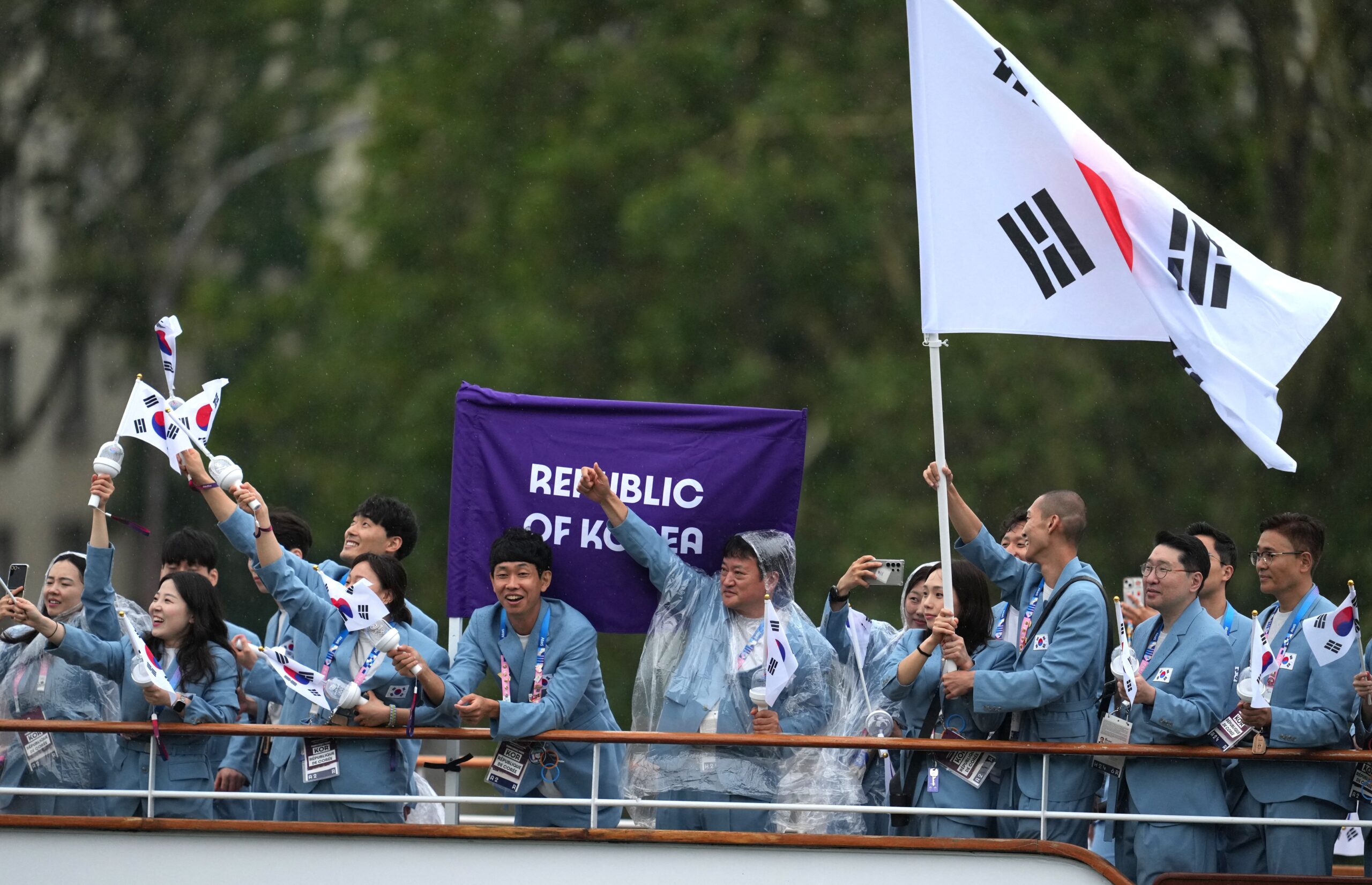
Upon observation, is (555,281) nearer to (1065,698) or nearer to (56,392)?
(56,392)

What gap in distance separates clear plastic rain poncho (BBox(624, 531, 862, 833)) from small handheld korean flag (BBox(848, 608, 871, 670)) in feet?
0.70

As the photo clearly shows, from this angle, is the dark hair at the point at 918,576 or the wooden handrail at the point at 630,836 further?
the dark hair at the point at 918,576

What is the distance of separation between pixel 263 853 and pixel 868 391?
9.21m

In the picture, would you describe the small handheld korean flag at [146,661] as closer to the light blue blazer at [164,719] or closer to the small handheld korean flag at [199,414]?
the light blue blazer at [164,719]

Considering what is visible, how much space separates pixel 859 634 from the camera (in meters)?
7.19

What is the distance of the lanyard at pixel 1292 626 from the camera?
266 inches

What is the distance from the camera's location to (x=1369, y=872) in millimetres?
7016

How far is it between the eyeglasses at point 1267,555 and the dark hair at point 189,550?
14.0 ft

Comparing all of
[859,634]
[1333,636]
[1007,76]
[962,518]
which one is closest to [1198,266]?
[1007,76]

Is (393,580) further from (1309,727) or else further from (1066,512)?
(1309,727)

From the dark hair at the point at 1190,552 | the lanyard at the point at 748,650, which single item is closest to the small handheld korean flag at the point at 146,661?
the lanyard at the point at 748,650

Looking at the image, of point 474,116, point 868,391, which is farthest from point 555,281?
point 868,391

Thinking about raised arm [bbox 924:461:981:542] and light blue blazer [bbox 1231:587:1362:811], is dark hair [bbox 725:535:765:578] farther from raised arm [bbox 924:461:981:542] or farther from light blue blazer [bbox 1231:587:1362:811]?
light blue blazer [bbox 1231:587:1362:811]

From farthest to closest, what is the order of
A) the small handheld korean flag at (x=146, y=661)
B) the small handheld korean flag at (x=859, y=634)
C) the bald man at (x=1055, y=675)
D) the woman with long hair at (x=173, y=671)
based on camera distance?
the small handheld korean flag at (x=859, y=634)
the woman with long hair at (x=173, y=671)
the bald man at (x=1055, y=675)
the small handheld korean flag at (x=146, y=661)
